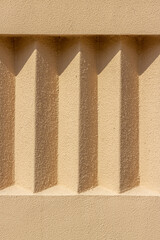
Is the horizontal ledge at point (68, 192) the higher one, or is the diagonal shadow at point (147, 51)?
the diagonal shadow at point (147, 51)

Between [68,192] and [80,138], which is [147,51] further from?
[68,192]

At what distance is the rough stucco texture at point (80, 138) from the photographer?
156 centimetres

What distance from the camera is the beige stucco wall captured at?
1.56 metres
